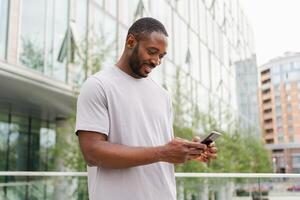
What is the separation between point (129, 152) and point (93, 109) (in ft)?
0.61

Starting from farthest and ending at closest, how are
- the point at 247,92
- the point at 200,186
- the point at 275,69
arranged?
1. the point at 275,69
2. the point at 247,92
3. the point at 200,186

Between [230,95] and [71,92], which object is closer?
[71,92]

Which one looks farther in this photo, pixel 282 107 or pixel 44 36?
pixel 282 107

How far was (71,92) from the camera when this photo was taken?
404 inches

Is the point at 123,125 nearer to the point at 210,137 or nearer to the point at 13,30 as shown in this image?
the point at 210,137

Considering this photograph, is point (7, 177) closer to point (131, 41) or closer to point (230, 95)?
point (131, 41)

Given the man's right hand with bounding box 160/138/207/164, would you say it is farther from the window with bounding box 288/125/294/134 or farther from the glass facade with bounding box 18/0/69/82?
the window with bounding box 288/125/294/134

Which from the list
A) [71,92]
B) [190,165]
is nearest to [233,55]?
[190,165]

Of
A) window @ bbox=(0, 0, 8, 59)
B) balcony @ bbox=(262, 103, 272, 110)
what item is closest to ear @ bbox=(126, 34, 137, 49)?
window @ bbox=(0, 0, 8, 59)

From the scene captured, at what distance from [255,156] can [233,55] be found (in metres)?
9.39

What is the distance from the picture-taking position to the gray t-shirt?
1315mm

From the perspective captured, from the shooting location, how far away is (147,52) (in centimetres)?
138

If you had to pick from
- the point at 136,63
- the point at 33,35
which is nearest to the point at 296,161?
the point at 33,35

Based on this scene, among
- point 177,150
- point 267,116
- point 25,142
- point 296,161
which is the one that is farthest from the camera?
point 267,116
